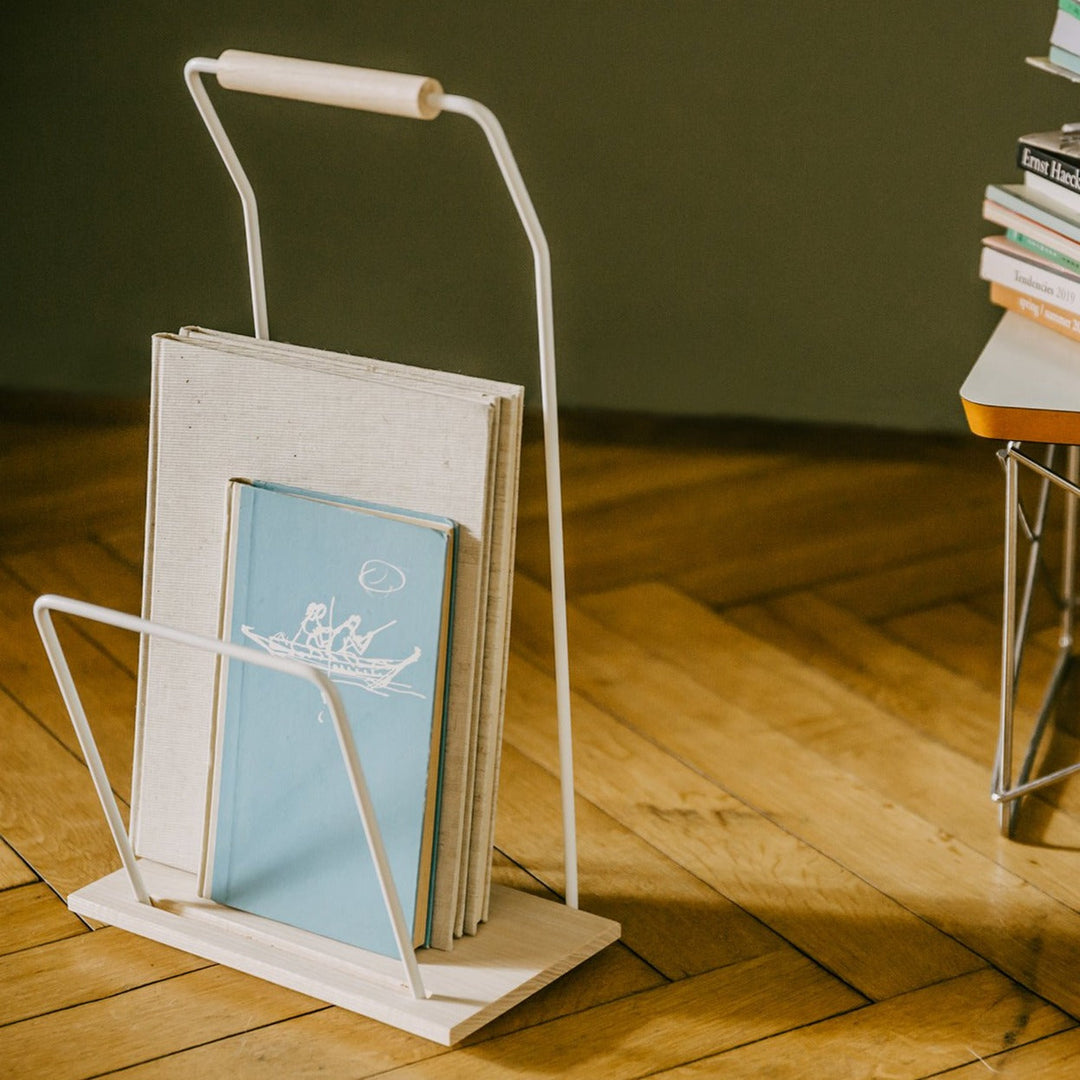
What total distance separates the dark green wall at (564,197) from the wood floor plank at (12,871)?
44.4 inches

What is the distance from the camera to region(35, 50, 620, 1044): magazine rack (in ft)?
3.08

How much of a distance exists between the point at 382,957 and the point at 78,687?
0.60 m

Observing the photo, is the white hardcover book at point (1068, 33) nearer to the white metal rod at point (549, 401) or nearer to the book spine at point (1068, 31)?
the book spine at point (1068, 31)

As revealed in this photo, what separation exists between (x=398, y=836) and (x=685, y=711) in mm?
529

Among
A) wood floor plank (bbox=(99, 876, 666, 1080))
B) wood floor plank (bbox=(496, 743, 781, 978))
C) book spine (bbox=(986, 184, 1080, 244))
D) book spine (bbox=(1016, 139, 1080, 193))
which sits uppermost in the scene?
book spine (bbox=(1016, 139, 1080, 193))

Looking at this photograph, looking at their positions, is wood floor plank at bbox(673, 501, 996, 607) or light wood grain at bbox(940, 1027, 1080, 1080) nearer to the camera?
light wood grain at bbox(940, 1027, 1080, 1080)

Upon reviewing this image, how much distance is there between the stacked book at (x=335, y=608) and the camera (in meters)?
1.02

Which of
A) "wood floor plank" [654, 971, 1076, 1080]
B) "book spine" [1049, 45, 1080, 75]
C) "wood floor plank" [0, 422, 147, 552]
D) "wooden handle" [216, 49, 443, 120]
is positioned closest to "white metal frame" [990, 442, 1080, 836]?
"wood floor plank" [654, 971, 1076, 1080]

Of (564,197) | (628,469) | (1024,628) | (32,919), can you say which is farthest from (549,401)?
(564,197)

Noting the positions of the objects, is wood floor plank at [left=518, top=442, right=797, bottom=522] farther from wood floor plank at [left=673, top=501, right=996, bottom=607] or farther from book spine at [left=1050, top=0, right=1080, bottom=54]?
book spine at [left=1050, top=0, right=1080, bottom=54]

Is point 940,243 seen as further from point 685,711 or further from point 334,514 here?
point 334,514

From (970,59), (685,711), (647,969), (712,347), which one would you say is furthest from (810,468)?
(647,969)

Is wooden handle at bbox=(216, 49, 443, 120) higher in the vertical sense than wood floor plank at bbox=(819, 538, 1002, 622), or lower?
higher

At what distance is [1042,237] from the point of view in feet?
4.29
